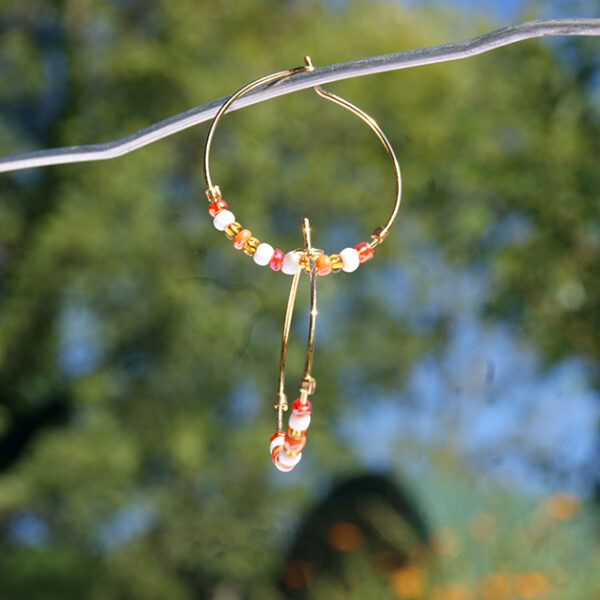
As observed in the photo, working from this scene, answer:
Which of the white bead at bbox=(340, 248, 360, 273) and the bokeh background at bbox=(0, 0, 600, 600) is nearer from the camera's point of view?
the white bead at bbox=(340, 248, 360, 273)

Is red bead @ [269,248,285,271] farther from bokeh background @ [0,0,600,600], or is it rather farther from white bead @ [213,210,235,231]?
bokeh background @ [0,0,600,600]

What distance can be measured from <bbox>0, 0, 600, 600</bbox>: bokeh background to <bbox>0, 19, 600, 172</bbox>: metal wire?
2.16 metres

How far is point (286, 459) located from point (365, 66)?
30cm

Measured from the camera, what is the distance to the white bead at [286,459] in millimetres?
597

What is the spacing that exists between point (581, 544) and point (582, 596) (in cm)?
17

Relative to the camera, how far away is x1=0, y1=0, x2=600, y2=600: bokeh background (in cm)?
302

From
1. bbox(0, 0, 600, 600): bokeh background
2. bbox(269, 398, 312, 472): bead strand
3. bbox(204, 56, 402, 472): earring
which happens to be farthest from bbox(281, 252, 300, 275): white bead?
bbox(0, 0, 600, 600): bokeh background

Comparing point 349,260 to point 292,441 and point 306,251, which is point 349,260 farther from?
point 292,441

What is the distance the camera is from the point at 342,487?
3104 mm

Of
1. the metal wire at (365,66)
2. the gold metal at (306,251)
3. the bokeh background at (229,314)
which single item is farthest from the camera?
the bokeh background at (229,314)

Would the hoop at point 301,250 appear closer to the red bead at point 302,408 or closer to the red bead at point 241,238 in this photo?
the red bead at point 241,238

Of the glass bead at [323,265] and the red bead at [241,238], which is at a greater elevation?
the red bead at [241,238]

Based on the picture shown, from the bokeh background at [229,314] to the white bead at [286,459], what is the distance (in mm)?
2113

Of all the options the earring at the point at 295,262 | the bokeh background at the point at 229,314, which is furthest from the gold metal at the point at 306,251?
the bokeh background at the point at 229,314
